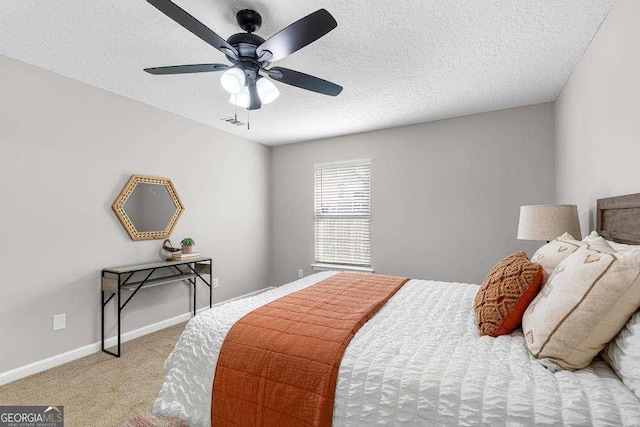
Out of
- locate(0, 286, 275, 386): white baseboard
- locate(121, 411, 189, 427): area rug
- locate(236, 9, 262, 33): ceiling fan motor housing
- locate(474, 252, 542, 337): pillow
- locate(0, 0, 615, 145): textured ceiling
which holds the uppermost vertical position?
locate(0, 0, 615, 145): textured ceiling

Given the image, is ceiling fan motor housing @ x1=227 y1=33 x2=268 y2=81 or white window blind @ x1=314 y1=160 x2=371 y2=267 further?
white window blind @ x1=314 y1=160 x2=371 y2=267

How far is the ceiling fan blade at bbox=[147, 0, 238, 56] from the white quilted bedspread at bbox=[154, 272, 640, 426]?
58.8 inches

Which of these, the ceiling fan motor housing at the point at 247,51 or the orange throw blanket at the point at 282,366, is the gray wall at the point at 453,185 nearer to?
the orange throw blanket at the point at 282,366

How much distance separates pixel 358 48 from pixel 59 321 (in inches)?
129

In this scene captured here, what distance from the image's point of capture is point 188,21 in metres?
1.45

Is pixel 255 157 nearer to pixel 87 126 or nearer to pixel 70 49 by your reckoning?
pixel 87 126

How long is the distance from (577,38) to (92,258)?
13.9 feet

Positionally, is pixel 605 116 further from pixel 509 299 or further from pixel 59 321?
pixel 59 321

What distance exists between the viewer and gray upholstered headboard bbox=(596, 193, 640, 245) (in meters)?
1.58

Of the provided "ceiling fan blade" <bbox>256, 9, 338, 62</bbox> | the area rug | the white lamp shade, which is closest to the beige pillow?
the white lamp shade

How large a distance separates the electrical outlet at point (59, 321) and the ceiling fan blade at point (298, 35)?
270 cm

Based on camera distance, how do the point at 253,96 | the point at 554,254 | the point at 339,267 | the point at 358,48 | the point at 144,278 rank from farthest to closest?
the point at 339,267
the point at 144,278
the point at 358,48
the point at 253,96
the point at 554,254

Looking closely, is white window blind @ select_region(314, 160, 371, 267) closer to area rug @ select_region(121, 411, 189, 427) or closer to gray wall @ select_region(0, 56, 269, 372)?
gray wall @ select_region(0, 56, 269, 372)

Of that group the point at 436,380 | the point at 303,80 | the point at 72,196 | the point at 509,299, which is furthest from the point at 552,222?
the point at 72,196
